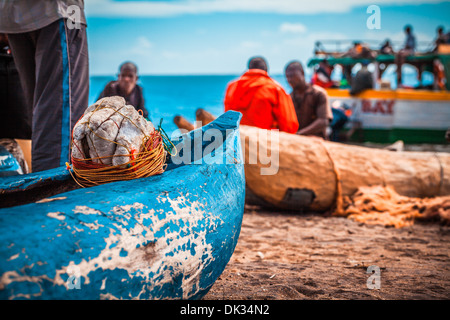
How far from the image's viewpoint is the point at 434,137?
441 inches

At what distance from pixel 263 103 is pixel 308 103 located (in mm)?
1387

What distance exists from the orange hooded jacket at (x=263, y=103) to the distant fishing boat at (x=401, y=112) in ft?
23.6

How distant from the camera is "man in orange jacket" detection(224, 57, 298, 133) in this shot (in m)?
4.65

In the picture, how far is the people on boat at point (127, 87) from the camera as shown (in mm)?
4864

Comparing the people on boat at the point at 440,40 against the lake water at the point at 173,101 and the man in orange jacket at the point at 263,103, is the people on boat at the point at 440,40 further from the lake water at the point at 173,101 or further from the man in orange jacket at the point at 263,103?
the man in orange jacket at the point at 263,103

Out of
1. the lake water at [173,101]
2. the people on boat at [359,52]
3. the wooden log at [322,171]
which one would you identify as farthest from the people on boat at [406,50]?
the wooden log at [322,171]

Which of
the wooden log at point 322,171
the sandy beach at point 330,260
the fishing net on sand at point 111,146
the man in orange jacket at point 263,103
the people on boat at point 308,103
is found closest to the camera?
the fishing net on sand at point 111,146

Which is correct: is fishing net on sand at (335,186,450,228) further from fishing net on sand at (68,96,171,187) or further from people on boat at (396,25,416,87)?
people on boat at (396,25,416,87)

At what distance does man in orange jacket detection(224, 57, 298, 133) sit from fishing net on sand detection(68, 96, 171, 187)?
2957mm

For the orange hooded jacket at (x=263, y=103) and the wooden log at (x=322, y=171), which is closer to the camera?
the wooden log at (x=322, y=171)
